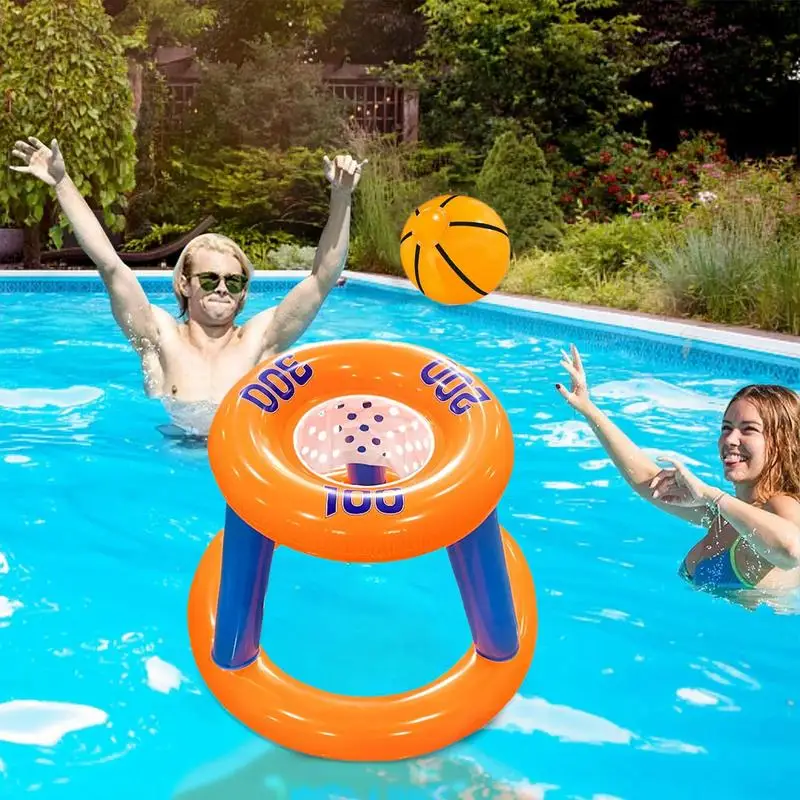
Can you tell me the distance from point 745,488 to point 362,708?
1.49 m

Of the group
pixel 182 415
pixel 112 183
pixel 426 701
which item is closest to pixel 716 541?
pixel 426 701

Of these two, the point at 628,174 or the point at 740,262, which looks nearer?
the point at 740,262

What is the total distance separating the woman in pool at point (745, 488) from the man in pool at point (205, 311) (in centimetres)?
152

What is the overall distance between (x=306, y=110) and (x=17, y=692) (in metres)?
15.6

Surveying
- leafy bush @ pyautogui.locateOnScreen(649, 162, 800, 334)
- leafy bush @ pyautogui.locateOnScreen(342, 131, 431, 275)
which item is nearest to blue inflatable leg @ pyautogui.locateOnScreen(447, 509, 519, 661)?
leafy bush @ pyautogui.locateOnScreen(649, 162, 800, 334)

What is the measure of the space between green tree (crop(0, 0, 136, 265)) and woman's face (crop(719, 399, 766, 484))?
36.1 feet

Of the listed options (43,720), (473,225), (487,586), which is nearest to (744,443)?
(487,586)

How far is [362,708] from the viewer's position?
2420 millimetres

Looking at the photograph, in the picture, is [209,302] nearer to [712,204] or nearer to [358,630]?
[358,630]

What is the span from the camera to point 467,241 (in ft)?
16.9

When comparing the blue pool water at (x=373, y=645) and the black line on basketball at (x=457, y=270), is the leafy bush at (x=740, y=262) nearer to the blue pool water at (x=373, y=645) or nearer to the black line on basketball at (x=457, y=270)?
the blue pool water at (x=373, y=645)

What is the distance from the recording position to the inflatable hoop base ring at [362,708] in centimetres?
239

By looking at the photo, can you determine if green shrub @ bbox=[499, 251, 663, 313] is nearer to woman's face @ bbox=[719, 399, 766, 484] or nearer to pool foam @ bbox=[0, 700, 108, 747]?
woman's face @ bbox=[719, 399, 766, 484]

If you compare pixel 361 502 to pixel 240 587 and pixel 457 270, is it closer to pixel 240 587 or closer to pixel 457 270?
pixel 240 587
